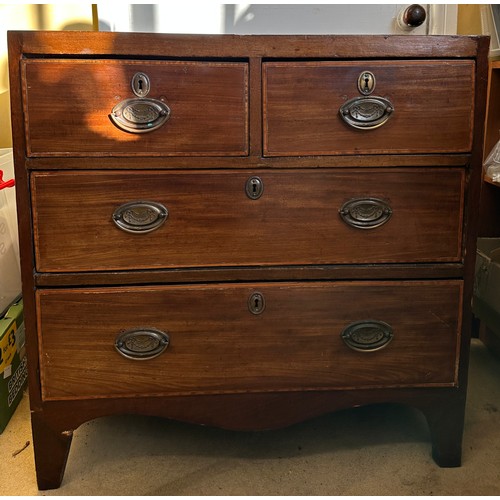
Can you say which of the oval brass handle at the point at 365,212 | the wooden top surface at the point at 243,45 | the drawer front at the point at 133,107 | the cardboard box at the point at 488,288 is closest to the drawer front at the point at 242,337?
the oval brass handle at the point at 365,212

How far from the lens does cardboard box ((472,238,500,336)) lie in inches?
65.7

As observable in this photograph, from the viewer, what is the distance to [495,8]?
1689 millimetres

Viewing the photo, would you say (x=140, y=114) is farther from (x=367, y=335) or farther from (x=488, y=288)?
(x=488, y=288)

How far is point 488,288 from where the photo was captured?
1.70 metres

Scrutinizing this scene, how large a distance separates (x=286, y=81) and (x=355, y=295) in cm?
41

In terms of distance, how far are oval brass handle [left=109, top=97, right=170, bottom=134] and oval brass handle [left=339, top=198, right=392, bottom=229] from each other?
1.19ft

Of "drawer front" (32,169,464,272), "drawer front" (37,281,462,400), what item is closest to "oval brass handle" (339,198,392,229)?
"drawer front" (32,169,464,272)

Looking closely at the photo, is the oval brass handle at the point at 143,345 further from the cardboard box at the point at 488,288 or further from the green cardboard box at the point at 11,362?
the cardboard box at the point at 488,288

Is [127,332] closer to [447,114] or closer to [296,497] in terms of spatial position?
[296,497]

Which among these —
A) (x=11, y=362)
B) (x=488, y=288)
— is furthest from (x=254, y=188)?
(x=488, y=288)

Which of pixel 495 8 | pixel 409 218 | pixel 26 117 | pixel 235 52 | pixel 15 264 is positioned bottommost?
pixel 15 264

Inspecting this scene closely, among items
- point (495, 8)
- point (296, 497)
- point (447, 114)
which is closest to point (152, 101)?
point (447, 114)

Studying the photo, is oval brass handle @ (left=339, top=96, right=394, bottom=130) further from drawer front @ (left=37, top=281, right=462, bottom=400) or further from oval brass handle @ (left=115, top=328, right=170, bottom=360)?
oval brass handle @ (left=115, top=328, right=170, bottom=360)

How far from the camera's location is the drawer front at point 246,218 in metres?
1.11
